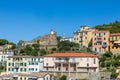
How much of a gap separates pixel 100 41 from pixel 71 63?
16620 mm

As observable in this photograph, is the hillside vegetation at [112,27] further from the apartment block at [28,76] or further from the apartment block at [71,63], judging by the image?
the apartment block at [28,76]

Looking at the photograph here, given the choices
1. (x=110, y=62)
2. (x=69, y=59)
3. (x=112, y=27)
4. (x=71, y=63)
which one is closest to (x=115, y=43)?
(x=110, y=62)

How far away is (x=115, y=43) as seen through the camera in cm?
7850

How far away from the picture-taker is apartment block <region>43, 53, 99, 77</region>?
219 feet

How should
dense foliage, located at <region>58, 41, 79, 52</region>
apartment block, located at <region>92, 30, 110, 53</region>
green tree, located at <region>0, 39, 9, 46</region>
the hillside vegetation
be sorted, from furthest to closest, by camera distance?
green tree, located at <region>0, 39, 9, 46</region>
the hillside vegetation
dense foliage, located at <region>58, 41, 79, 52</region>
apartment block, located at <region>92, 30, 110, 53</region>

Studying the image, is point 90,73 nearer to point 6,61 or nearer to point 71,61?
point 71,61

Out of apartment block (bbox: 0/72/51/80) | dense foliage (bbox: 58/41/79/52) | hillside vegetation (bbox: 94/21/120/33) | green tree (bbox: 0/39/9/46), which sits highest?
hillside vegetation (bbox: 94/21/120/33)

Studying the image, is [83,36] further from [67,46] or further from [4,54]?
[4,54]

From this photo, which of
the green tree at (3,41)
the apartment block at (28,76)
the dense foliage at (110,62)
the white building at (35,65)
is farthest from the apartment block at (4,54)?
the dense foliage at (110,62)

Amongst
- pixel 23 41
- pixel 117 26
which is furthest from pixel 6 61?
pixel 117 26

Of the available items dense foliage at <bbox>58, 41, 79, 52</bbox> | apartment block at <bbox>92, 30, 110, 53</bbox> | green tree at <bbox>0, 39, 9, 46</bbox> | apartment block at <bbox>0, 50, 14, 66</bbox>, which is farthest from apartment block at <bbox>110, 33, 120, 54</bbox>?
green tree at <bbox>0, 39, 9, 46</bbox>

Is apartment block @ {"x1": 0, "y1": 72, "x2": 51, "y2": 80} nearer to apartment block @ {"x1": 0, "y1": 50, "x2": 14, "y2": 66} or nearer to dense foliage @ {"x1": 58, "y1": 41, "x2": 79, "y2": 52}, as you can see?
apartment block @ {"x1": 0, "y1": 50, "x2": 14, "y2": 66}

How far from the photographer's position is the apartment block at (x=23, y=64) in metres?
71.9

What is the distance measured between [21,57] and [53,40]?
66.3 ft
